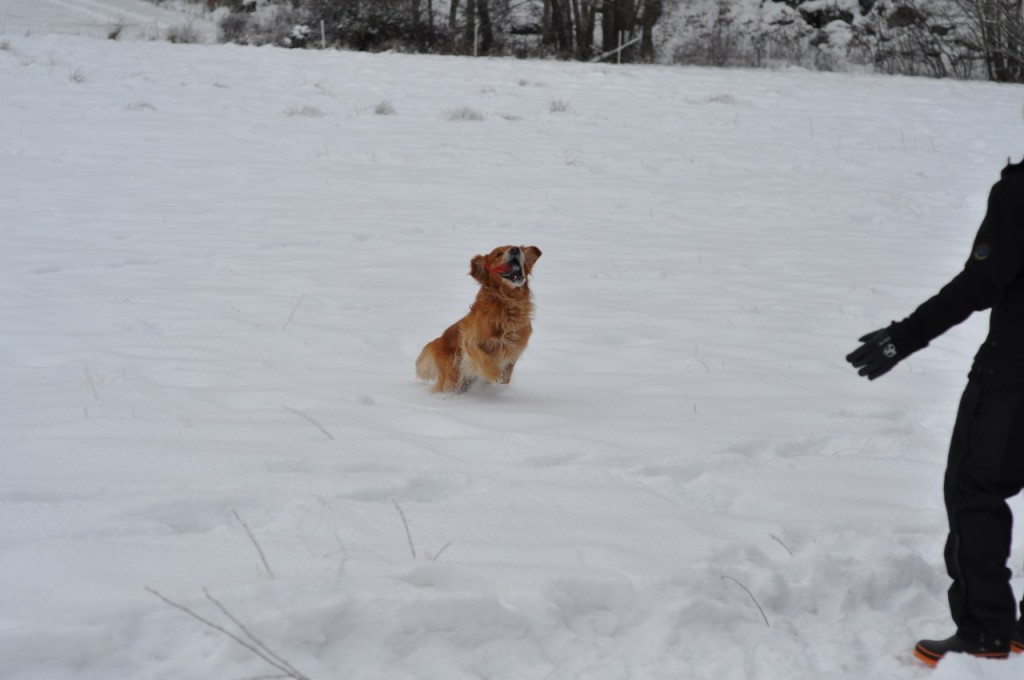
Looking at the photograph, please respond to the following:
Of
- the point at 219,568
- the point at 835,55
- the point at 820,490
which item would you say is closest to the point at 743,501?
the point at 820,490

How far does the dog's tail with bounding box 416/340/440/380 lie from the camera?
15.6 ft

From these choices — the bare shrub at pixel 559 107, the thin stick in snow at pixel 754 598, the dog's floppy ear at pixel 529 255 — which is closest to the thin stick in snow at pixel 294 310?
the dog's floppy ear at pixel 529 255

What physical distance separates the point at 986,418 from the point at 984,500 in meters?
0.23

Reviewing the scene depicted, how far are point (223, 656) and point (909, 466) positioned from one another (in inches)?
117

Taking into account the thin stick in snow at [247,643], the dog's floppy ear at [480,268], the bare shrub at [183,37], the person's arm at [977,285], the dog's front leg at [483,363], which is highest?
the bare shrub at [183,37]

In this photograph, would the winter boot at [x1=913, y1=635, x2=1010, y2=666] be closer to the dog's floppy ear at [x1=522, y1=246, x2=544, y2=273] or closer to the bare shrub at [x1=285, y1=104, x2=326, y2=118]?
the dog's floppy ear at [x1=522, y1=246, x2=544, y2=273]

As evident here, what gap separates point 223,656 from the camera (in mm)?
2271

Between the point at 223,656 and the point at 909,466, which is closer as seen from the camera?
the point at 223,656

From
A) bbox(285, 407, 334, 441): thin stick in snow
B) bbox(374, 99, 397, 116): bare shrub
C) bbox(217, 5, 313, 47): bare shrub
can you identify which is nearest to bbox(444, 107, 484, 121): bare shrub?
bbox(374, 99, 397, 116): bare shrub

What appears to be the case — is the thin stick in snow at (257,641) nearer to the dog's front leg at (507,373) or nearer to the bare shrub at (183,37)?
the dog's front leg at (507,373)

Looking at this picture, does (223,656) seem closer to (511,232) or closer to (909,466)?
(909,466)

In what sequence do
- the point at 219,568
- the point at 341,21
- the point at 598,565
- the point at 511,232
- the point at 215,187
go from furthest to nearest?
the point at 341,21, the point at 215,187, the point at 511,232, the point at 598,565, the point at 219,568

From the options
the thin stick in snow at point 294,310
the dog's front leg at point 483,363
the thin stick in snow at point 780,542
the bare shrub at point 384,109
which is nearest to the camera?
the thin stick in snow at point 780,542

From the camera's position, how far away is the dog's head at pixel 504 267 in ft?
15.1
